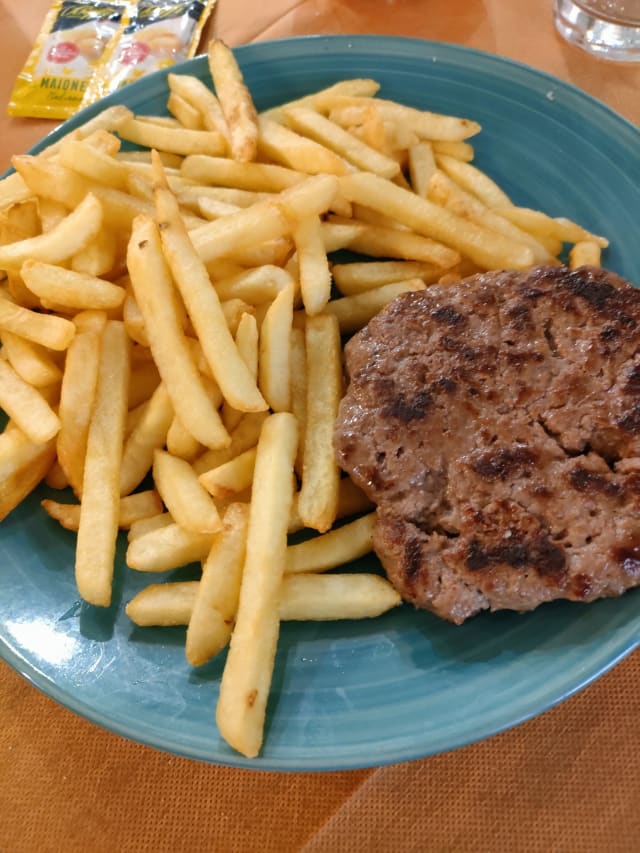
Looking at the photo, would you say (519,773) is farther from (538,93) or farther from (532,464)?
(538,93)

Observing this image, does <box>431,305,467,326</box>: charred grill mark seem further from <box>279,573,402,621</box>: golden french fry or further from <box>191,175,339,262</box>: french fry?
<box>279,573,402,621</box>: golden french fry

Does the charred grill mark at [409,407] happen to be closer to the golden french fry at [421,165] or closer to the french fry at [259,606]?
the french fry at [259,606]

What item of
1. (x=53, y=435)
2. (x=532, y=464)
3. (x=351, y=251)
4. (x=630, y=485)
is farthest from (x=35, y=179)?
(x=630, y=485)

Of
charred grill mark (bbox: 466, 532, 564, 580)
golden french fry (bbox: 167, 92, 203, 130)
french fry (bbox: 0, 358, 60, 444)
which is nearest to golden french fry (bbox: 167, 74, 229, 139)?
golden french fry (bbox: 167, 92, 203, 130)

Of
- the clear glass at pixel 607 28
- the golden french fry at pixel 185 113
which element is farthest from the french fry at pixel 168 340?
the clear glass at pixel 607 28

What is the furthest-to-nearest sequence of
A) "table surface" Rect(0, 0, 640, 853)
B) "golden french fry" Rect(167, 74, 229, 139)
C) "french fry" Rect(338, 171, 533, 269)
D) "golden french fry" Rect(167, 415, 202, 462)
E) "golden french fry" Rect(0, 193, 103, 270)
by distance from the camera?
"golden french fry" Rect(167, 74, 229, 139) < "french fry" Rect(338, 171, 533, 269) < "golden french fry" Rect(0, 193, 103, 270) < "golden french fry" Rect(167, 415, 202, 462) < "table surface" Rect(0, 0, 640, 853)

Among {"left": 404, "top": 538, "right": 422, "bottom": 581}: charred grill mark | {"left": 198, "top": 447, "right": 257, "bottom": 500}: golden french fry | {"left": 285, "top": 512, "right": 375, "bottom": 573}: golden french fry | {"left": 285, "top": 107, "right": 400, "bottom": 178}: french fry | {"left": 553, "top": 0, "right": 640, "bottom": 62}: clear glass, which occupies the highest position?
{"left": 553, "top": 0, "right": 640, "bottom": 62}: clear glass

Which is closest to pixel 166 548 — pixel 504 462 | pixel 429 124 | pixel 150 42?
pixel 504 462
